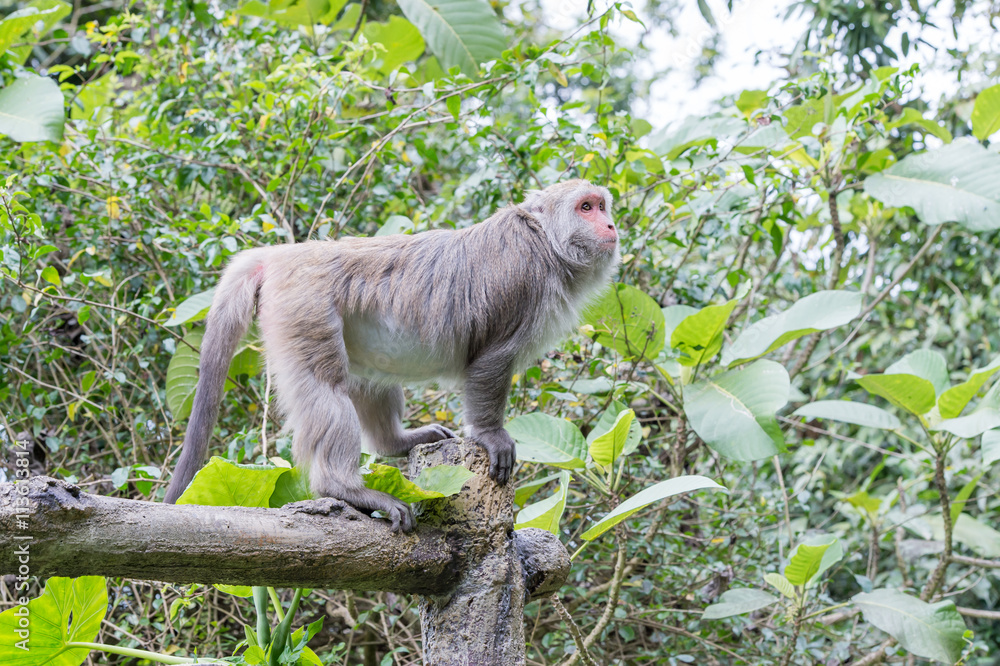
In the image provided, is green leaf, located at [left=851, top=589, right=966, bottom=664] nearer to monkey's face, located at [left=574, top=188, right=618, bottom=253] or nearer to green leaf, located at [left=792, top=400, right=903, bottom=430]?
green leaf, located at [left=792, top=400, right=903, bottom=430]

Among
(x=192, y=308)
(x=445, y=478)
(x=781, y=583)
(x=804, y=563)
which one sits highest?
(x=192, y=308)

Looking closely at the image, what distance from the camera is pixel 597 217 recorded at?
3.62 metres

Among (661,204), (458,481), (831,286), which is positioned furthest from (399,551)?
(831,286)

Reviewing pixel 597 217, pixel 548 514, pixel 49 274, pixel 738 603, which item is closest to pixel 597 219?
pixel 597 217

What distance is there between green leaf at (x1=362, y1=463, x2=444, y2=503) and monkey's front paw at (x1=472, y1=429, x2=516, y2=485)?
34cm

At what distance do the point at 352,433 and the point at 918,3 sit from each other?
18.0 feet

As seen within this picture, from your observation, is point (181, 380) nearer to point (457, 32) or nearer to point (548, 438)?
point (548, 438)

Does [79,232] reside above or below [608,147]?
below

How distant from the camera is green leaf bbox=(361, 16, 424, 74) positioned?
16.3 ft

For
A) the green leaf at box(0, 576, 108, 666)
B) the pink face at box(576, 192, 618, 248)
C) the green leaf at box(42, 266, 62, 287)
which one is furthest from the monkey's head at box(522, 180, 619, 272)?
the green leaf at box(0, 576, 108, 666)

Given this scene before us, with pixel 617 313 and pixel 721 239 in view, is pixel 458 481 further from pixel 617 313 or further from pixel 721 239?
pixel 721 239

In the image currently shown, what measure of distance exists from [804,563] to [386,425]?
2044mm

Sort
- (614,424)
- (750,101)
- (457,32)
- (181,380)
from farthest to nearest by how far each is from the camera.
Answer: (750,101) < (457,32) < (181,380) < (614,424)

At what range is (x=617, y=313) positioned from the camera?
4035mm
